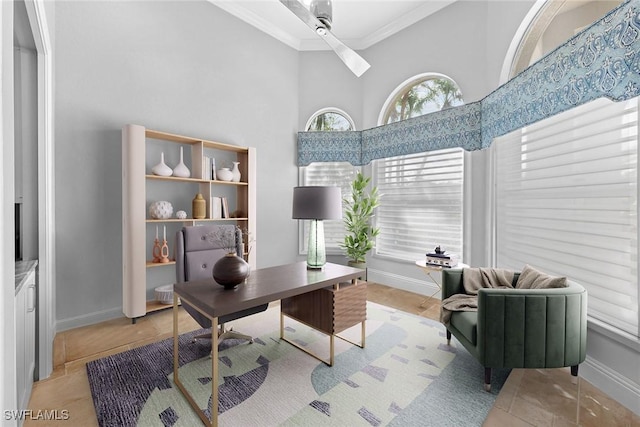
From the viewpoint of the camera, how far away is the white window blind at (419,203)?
143 inches

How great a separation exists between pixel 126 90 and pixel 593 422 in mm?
4543

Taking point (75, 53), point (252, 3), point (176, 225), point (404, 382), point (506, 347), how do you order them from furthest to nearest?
point (252, 3)
point (176, 225)
point (75, 53)
point (404, 382)
point (506, 347)

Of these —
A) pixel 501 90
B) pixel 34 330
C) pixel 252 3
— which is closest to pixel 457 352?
pixel 501 90

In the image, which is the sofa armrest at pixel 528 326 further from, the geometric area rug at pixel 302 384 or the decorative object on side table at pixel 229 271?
the decorative object on side table at pixel 229 271

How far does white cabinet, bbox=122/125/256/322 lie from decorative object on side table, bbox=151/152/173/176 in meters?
0.06

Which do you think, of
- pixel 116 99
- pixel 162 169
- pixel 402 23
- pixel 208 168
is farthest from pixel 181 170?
pixel 402 23

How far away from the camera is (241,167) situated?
389cm

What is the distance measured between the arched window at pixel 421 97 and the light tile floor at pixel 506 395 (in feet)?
9.79

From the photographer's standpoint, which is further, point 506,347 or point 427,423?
point 506,347

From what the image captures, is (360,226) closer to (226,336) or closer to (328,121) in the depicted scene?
(328,121)

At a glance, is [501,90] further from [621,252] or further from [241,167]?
[241,167]

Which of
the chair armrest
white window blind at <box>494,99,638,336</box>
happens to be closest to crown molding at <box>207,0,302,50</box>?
white window blind at <box>494,99,638,336</box>

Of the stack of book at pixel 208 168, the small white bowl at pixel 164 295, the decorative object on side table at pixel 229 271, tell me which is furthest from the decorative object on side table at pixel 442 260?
the small white bowl at pixel 164 295

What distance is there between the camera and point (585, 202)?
2092mm
